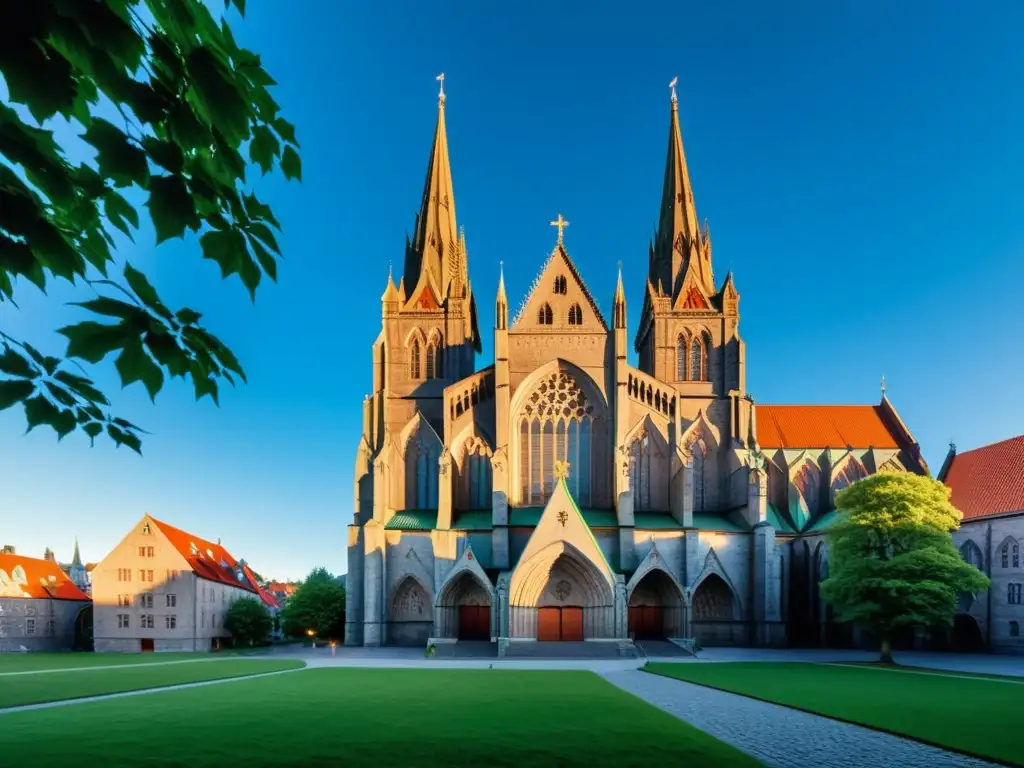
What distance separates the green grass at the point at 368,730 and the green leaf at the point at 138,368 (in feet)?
41.9

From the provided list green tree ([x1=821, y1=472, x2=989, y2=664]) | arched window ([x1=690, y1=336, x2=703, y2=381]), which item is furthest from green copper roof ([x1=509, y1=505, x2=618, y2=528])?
green tree ([x1=821, y1=472, x2=989, y2=664])

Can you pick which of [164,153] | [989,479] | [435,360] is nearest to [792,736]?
[164,153]

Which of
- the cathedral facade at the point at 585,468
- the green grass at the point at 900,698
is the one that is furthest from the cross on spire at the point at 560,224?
the green grass at the point at 900,698

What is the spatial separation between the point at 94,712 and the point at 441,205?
5304 cm

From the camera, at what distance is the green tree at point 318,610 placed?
65.6m

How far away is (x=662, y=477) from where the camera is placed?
5791cm

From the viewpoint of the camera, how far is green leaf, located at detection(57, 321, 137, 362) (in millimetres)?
3473

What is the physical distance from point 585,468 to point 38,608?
48804 millimetres

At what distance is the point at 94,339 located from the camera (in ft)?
11.7

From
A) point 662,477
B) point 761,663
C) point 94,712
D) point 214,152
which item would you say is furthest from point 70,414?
point 662,477

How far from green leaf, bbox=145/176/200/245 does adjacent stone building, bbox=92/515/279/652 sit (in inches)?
2597

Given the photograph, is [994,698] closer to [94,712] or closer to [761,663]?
[761,663]

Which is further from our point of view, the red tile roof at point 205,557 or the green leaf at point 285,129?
the red tile roof at point 205,557

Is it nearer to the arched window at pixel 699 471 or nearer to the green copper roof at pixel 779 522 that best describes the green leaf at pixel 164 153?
the arched window at pixel 699 471
